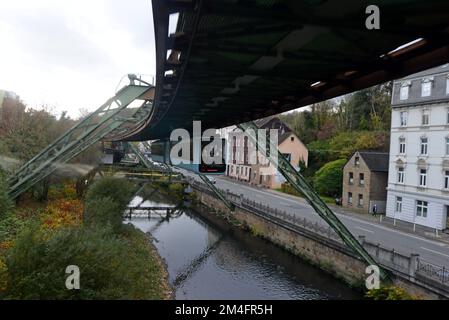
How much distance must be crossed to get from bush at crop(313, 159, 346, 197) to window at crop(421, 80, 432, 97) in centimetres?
1097

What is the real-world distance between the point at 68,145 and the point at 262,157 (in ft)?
108

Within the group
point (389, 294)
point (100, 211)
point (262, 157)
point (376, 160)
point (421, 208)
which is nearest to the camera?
point (389, 294)

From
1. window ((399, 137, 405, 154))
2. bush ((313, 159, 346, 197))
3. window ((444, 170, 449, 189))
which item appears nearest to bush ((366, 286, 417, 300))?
window ((444, 170, 449, 189))

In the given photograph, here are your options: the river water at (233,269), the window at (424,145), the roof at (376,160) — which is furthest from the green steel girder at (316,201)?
the roof at (376,160)

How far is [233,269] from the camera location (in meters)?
18.4

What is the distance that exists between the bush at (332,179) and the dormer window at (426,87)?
11.0 metres

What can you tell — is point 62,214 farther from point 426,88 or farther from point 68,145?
point 426,88

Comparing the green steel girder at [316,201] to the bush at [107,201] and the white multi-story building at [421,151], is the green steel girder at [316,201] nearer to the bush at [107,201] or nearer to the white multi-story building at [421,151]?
the bush at [107,201]

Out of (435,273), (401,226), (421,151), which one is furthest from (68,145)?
(421,151)

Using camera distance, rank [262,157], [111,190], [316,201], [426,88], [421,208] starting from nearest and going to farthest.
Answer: [316,201], [111,190], [421,208], [426,88], [262,157]

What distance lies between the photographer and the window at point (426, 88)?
24941 millimetres

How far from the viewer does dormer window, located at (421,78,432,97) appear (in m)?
24.9

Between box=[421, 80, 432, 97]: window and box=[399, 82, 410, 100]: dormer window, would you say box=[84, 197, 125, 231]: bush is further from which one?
box=[399, 82, 410, 100]: dormer window
